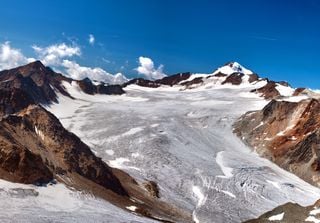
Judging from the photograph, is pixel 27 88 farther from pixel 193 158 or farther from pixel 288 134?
pixel 288 134

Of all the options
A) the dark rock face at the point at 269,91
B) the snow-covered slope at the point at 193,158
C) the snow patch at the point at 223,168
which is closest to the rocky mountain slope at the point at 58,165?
the snow-covered slope at the point at 193,158

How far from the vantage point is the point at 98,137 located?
300 ft

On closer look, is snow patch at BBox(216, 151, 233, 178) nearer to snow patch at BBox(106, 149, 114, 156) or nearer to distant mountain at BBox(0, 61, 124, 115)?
A: snow patch at BBox(106, 149, 114, 156)

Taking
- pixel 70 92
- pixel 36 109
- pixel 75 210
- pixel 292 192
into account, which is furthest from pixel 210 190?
pixel 70 92

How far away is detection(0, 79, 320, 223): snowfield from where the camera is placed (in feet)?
146

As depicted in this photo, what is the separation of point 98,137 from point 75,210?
166 ft

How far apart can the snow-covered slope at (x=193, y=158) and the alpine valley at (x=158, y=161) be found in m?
0.18

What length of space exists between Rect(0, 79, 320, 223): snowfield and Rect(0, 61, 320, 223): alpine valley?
0.17 meters

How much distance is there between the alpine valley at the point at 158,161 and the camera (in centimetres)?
4294

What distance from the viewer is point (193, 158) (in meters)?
80.4

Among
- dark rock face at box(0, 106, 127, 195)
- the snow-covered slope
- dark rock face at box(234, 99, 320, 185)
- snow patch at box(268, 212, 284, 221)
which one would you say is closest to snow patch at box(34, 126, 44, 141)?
dark rock face at box(0, 106, 127, 195)

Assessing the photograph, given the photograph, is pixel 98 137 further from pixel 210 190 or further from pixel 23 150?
pixel 23 150

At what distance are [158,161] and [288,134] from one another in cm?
3598

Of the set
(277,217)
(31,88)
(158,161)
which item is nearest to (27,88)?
(31,88)
